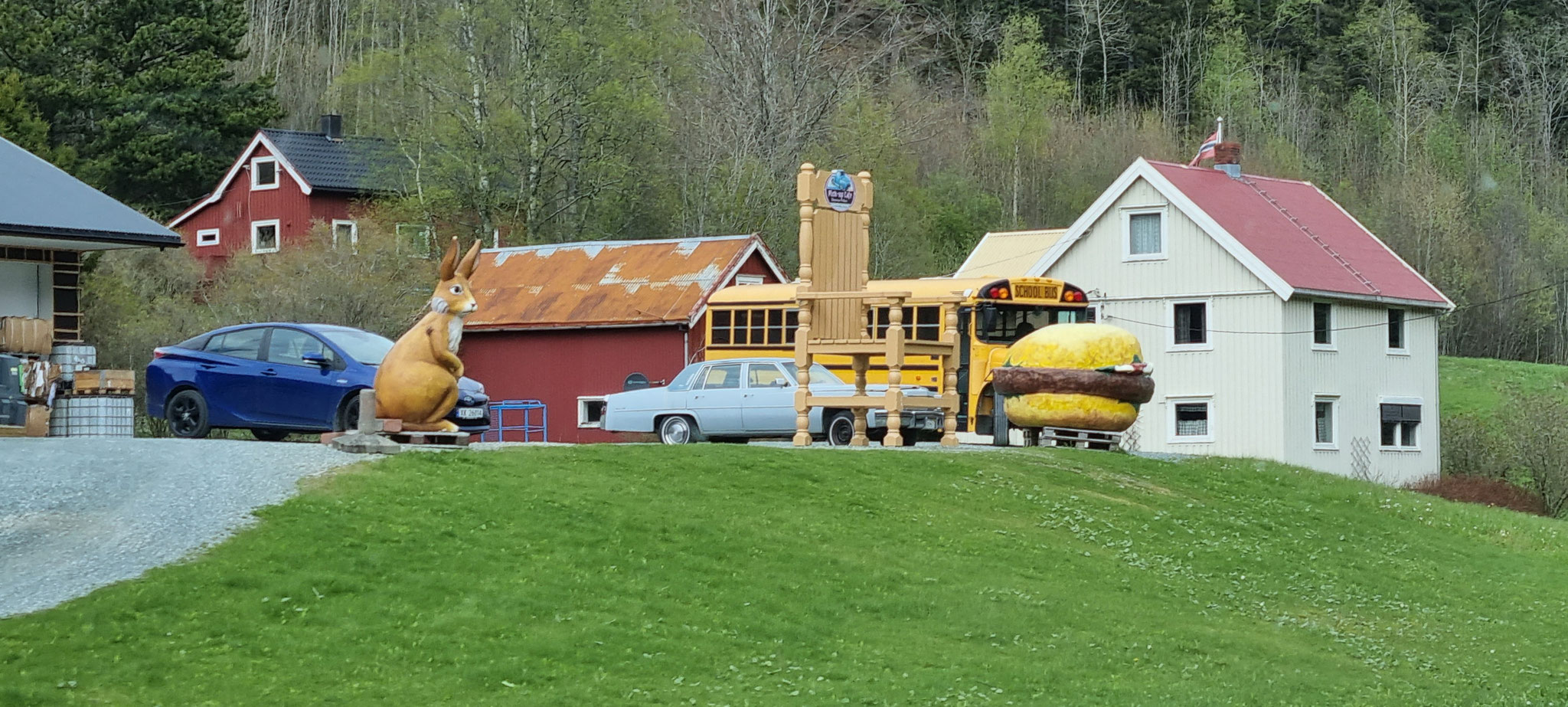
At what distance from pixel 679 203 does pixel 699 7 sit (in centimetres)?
1573

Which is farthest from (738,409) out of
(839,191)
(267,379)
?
(267,379)

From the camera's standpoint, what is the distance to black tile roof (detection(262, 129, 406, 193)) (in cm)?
5512

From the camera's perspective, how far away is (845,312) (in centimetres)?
2341

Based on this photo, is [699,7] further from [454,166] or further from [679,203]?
[454,166]

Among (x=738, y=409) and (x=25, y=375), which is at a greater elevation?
(x=25, y=375)

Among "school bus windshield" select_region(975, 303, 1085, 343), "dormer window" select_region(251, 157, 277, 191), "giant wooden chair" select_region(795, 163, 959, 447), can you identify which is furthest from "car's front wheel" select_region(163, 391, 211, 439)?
"dormer window" select_region(251, 157, 277, 191)

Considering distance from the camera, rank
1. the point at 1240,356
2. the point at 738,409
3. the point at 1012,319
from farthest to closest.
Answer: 1. the point at 1240,356
2. the point at 1012,319
3. the point at 738,409

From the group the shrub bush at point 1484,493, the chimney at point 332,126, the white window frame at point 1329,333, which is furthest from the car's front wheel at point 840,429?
the chimney at point 332,126

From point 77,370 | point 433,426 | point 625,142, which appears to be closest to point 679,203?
point 625,142

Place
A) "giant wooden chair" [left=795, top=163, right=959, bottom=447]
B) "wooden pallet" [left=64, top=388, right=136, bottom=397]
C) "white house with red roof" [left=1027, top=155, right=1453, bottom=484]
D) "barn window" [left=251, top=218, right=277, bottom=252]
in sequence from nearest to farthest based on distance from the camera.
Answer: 1. "giant wooden chair" [left=795, top=163, right=959, bottom=447]
2. "wooden pallet" [left=64, top=388, right=136, bottom=397]
3. "white house with red roof" [left=1027, top=155, right=1453, bottom=484]
4. "barn window" [left=251, top=218, right=277, bottom=252]

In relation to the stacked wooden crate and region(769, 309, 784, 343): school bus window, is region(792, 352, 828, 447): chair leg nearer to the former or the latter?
the stacked wooden crate

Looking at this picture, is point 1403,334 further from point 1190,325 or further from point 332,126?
point 332,126

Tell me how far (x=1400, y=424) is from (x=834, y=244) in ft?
82.4

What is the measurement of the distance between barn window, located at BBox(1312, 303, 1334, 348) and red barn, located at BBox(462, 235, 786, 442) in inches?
478
